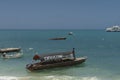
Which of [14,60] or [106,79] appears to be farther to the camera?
[14,60]

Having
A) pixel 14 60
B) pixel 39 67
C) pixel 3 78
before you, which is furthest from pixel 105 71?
pixel 14 60

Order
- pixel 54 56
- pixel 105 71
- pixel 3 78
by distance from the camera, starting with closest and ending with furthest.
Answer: pixel 3 78
pixel 105 71
pixel 54 56

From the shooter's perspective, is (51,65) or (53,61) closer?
(51,65)

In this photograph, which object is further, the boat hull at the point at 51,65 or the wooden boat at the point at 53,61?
the wooden boat at the point at 53,61

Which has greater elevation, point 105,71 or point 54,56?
point 54,56

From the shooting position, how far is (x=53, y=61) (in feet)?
176

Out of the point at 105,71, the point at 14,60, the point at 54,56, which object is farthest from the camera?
the point at 14,60

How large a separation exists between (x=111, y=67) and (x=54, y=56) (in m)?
11.4

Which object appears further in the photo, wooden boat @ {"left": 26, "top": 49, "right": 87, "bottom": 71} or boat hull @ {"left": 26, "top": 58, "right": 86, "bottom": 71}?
wooden boat @ {"left": 26, "top": 49, "right": 87, "bottom": 71}

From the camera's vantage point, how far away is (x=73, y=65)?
55.4 meters

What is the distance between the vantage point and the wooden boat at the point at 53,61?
2007 inches

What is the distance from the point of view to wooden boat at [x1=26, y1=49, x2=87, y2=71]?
50978 millimetres

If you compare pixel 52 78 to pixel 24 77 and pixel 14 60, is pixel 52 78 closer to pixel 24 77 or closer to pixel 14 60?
pixel 24 77

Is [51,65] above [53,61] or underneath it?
underneath
